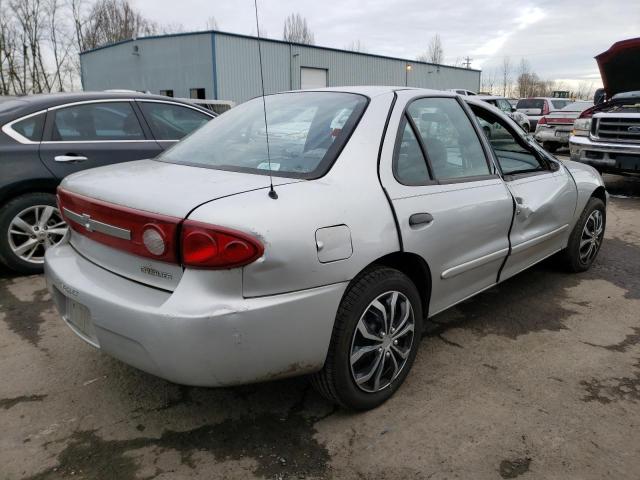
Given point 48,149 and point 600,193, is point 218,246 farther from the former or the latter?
point 600,193

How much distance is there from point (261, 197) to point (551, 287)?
304cm

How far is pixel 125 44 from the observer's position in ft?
90.9

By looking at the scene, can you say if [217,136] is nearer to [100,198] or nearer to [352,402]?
[100,198]

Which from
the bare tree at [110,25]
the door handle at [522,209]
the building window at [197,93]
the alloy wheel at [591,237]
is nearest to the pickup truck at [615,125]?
the alloy wheel at [591,237]

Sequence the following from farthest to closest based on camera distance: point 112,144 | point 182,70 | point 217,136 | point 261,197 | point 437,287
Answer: point 182,70 < point 112,144 < point 217,136 < point 437,287 < point 261,197

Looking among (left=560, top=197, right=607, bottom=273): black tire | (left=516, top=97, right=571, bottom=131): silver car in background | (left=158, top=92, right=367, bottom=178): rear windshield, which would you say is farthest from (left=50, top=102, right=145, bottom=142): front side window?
(left=516, top=97, right=571, bottom=131): silver car in background

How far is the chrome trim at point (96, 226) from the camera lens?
2121mm

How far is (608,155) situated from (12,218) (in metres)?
7.82

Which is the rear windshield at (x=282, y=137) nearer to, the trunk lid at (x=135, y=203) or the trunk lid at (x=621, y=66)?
the trunk lid at (x=135, y=203)

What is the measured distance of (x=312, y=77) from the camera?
92.8 feet

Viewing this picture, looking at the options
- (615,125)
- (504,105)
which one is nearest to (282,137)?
(615,125)

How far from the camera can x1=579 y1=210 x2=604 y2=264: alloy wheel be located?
4.34 m

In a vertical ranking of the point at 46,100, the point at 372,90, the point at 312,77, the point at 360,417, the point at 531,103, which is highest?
the point at 312,77

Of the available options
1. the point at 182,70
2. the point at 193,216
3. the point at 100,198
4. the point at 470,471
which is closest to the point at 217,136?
the point at 100,198
